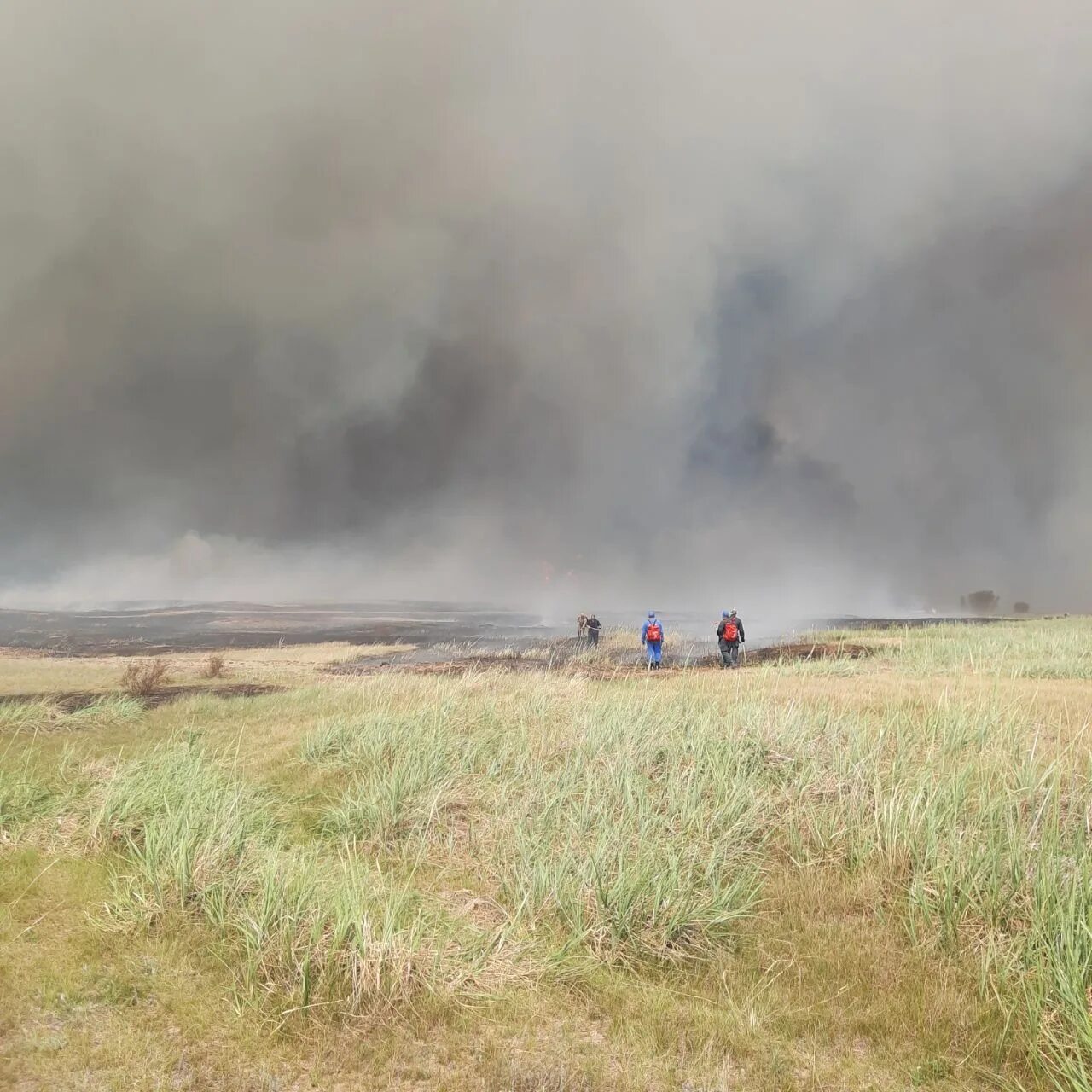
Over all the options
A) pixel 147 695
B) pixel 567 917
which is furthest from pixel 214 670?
pixel 567 917

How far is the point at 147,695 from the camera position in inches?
837

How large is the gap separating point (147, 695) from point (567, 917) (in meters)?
21.0

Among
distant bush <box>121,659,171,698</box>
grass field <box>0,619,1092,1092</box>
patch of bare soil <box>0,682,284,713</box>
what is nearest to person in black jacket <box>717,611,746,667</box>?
grass field <box>0,619,1092,1092</box>

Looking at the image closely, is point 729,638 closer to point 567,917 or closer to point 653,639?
point 653,639

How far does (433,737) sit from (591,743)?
2.84 meters

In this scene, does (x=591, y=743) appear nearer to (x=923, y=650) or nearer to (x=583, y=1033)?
(x=583, y=1033)

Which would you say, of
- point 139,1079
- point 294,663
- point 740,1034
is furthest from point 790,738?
point 294,663

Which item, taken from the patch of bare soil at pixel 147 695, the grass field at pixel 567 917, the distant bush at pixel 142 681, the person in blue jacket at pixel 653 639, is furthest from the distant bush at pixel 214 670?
the person in blue jacket at pixel 653 639

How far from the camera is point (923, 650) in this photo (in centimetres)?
2727

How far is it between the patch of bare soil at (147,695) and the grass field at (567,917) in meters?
9.10

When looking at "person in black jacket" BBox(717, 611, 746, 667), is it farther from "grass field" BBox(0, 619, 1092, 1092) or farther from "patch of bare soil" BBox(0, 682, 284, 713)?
"patch of bare soil" BBox(0, 682, 284, 713)

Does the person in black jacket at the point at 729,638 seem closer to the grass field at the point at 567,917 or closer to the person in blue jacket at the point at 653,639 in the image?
the person in blue jacket at the point at 653,639

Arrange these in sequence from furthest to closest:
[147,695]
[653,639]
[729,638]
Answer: [653,639] → [729,638] → [147,695]

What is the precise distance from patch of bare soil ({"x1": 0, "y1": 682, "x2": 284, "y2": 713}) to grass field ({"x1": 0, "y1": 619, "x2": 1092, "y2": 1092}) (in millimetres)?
9102
